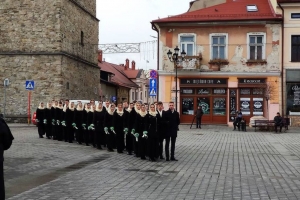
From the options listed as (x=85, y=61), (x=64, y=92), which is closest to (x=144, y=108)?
(x=64, y=92)

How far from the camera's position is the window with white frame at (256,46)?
35125 millimetres

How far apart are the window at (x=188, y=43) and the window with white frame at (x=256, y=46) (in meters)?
4.01

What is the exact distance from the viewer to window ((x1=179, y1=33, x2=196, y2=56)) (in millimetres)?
35688

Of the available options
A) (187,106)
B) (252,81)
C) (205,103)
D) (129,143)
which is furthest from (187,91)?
(129,143)

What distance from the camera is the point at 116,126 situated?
17094 mm

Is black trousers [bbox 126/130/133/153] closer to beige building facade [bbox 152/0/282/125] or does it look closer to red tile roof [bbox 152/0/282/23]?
beige building facade [bbox 152/0/282/125]

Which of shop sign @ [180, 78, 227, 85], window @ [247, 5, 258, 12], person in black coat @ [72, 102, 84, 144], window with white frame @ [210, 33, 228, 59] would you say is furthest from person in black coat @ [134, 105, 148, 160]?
window @ [247, 5, 258, 12]

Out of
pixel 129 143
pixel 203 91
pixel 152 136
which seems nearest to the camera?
pixel 152 136

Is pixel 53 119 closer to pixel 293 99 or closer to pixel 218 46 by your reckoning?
pixel 218 46

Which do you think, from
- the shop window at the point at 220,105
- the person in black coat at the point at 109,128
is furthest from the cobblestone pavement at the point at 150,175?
the shop window at the point at 220,105

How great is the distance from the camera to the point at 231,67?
35250mm

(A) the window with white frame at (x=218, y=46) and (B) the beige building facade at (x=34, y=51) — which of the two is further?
(B) the beige building facade at (x=34, y=51)

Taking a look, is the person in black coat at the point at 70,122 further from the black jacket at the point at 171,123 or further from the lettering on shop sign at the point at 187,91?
the lettering on shop sign at the point at 187,91

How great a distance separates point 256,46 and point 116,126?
20724 millimetres
